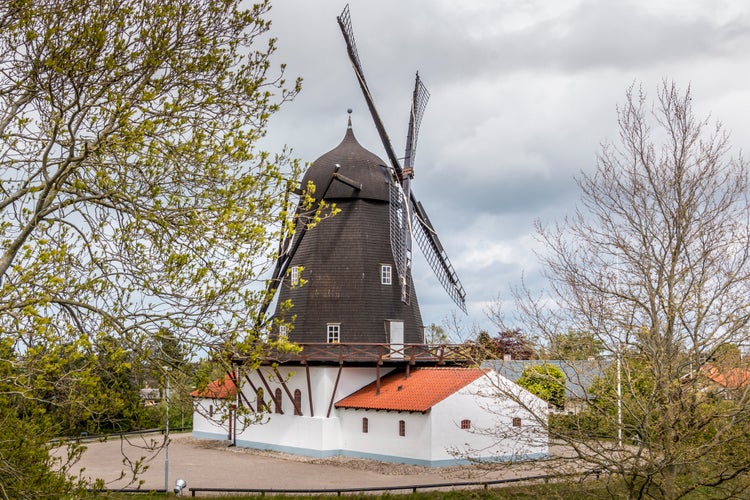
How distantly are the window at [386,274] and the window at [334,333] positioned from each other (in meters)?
2.25

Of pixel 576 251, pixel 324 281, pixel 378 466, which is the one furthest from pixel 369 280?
pixel 576 251

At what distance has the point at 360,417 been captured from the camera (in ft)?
82.9

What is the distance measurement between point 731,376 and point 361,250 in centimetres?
1698

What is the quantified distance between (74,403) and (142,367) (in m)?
1.08

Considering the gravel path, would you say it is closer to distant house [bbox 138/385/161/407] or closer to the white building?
the white building

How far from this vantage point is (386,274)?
27.1 metres

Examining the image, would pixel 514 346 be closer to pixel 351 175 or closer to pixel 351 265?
pixel 351 265

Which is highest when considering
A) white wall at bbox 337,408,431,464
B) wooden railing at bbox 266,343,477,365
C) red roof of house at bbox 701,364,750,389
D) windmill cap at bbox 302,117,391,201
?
windmill cap at bbox 302,117,391,201

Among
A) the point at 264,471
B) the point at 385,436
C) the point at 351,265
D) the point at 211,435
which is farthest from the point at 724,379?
the point at 211,435

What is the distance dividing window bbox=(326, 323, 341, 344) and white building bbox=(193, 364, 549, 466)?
94 cm

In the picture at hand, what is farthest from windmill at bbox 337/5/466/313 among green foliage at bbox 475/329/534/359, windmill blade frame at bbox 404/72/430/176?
green foliage at bbox 475/329/534/359

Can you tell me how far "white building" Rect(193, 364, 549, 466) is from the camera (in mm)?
23031

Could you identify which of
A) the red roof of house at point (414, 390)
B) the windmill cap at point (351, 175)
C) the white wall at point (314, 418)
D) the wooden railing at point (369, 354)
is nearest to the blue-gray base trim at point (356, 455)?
the white wall at point (314, 418)

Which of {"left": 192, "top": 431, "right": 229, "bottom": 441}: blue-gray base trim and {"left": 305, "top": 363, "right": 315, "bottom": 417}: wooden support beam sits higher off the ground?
{"left": 305, "top": 363, "right": 315, "bottom": 417}: wooden support beam
